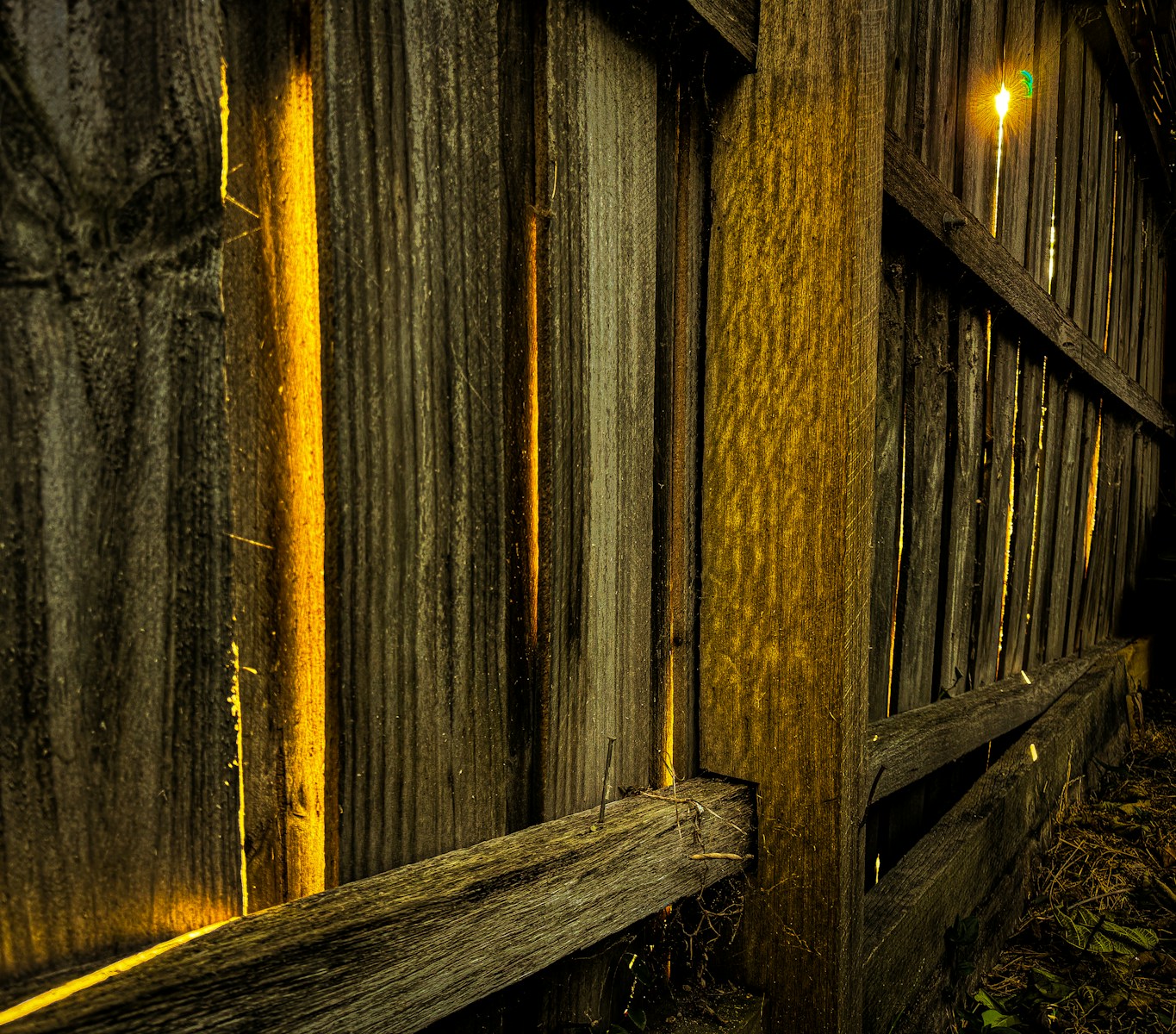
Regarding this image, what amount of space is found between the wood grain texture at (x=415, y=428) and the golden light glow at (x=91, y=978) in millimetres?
160

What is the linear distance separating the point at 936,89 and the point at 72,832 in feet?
7.77

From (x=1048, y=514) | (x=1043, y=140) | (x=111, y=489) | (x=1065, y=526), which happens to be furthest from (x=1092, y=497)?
(x=111, y=489)

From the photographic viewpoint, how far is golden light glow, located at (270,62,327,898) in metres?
0.73

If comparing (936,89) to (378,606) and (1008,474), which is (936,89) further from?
(378,606)

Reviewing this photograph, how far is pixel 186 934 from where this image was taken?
0.65 metres

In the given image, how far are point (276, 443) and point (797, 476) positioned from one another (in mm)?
822

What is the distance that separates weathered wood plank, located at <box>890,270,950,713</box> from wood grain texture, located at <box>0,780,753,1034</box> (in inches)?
41.9

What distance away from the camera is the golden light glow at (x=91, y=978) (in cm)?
53

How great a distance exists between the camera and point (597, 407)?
1.07m

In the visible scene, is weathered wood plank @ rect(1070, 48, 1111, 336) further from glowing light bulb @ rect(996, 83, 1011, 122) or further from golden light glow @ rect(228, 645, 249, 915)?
golden light glow @ rect(228, 645, 249, 915)

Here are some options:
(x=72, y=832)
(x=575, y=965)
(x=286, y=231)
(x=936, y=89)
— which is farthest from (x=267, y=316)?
(x=936, y=89)

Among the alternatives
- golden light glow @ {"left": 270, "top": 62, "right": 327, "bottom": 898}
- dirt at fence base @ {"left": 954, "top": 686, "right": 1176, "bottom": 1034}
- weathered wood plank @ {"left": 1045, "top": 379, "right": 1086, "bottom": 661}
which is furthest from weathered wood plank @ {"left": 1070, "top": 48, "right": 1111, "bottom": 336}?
golden light glow @ {"left": 270, "top": 62, "right": 327, "bottom": 898}

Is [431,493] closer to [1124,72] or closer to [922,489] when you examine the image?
[922,489]

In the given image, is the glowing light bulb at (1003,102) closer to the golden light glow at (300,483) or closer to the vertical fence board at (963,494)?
the vertical fence board at (963,494)
